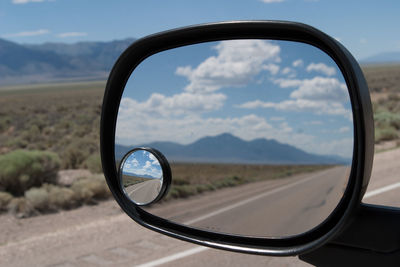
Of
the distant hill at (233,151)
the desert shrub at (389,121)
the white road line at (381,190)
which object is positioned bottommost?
the white road line at (381,190)

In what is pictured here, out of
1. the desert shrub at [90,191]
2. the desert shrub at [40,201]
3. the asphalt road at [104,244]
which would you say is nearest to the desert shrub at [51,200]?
the desert shrub at [40,201]

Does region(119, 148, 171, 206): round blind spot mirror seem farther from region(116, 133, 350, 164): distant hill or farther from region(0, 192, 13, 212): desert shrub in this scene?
region(0, 192, 13, 212): desert shrub

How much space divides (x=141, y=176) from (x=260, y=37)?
2.78ft

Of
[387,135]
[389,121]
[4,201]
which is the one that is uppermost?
[389,121]

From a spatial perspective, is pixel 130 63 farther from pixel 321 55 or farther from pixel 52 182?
pixel 52 182

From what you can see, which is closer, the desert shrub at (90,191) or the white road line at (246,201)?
the white road line at (246,201)

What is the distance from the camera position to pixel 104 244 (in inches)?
255

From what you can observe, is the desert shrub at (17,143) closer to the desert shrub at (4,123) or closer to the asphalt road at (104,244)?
the desert shrub at (4,123)

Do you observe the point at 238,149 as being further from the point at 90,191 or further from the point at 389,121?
the point at 389,121

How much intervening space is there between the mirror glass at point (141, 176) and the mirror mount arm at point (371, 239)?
32.9 inches

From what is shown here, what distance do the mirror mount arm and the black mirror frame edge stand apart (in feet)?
0.27

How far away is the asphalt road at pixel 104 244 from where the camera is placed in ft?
17.8

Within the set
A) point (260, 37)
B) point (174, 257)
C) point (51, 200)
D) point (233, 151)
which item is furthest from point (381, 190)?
point (51, 200)

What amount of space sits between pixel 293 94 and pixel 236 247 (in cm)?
83
